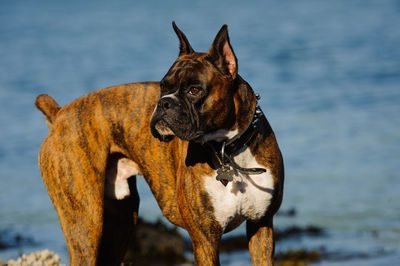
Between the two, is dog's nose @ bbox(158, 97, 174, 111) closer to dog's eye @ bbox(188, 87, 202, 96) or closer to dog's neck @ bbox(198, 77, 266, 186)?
dog's eye @ bbox(188, 87, 202, 96)

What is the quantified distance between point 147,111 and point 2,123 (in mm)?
9619

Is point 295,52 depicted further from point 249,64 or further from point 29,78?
point 29,78

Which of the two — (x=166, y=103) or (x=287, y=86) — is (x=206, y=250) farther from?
(x=287, y=86)

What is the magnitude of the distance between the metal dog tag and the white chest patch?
0.17ft

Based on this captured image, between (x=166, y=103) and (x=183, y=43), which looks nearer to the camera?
(x=166, y=103)

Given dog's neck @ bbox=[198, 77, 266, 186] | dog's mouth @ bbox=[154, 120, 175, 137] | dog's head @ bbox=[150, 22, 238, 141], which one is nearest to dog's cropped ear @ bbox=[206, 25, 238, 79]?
dog's head @ bbox=[150, 22, 238, 141]

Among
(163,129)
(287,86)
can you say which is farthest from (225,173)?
(287,86)

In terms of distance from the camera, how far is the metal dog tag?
158 inches

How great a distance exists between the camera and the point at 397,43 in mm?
20188

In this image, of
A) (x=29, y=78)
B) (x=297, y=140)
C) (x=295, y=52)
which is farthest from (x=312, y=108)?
(x=29, y=78)

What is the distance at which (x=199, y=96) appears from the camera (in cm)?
385

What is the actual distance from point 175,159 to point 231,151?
2.16ft

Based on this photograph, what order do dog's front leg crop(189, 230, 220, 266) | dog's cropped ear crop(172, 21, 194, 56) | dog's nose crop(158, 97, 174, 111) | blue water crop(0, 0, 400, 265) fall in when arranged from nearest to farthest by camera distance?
dog's nose crop(158, 97, 174, 111) < dog's front leg crop(189, 230, 220, 266) < dog's cropped ear crop(172, 21, 194, 56) < blue water crop(0, 0, 400, 265)

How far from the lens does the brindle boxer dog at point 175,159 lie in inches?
154
